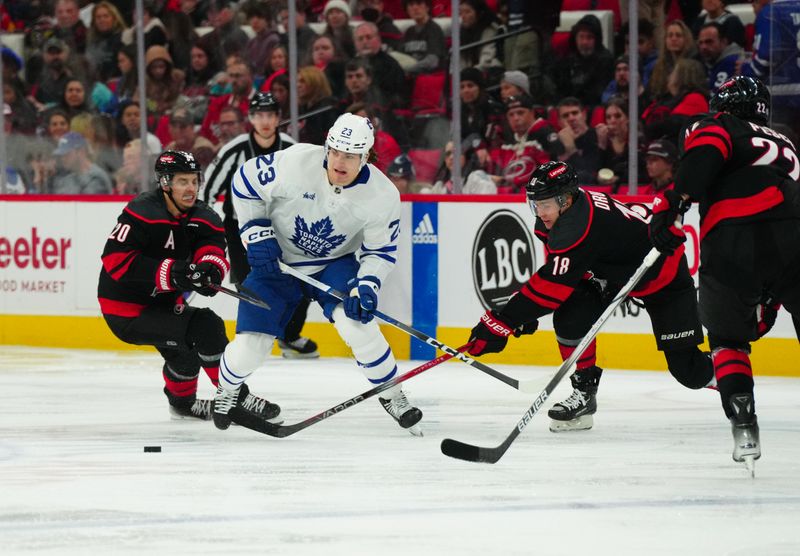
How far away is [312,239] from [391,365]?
1.53 feet

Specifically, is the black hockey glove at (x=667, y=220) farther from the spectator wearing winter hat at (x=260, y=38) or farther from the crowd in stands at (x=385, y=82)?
the spectator wearing winter hat at (x=260, y=38)

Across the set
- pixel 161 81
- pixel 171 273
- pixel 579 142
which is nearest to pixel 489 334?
pixel 171 273

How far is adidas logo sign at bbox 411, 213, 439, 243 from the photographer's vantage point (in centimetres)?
657

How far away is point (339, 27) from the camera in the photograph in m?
7.00

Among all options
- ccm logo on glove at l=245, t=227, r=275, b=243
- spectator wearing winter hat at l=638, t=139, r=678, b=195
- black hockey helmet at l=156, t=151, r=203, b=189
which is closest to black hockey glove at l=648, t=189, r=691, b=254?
ccm logo on glove at l=245, t=227, r=275, b=243

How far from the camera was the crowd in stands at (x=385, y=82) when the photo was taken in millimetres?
6152

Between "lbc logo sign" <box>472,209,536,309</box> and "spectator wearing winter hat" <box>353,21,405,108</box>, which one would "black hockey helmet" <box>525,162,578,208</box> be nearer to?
"lbc logo sign" <box>472,209,536,309</box>

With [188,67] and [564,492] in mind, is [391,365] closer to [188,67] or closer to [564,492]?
[564,492]

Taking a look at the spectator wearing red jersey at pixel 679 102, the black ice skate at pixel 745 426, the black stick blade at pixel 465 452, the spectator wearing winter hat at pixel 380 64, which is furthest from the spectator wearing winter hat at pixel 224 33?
the black ice skate at pixel 745 426

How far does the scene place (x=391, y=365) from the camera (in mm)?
4434

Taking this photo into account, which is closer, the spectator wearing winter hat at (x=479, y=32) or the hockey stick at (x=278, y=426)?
the hockey stick at (x=278, y=426)

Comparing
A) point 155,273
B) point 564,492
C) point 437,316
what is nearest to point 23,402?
point 155,273

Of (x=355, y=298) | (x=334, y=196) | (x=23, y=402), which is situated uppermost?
(x=334, y=196)

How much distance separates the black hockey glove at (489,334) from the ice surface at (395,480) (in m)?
0.33
